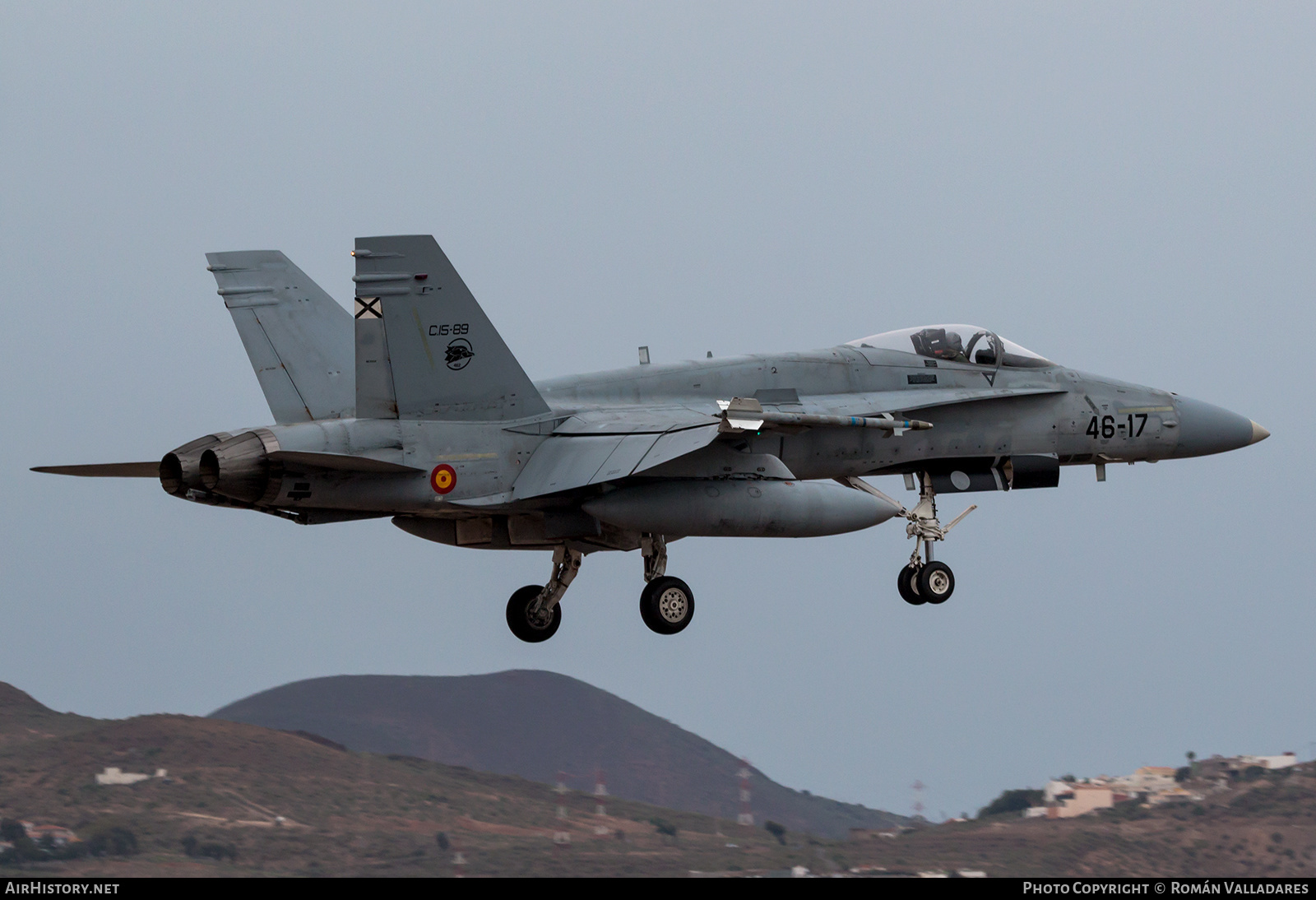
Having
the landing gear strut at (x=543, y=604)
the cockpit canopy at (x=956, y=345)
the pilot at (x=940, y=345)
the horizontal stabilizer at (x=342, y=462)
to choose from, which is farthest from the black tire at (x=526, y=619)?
the pilot at (x=940, y=345)

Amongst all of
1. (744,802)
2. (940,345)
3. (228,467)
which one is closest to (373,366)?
(228,467)

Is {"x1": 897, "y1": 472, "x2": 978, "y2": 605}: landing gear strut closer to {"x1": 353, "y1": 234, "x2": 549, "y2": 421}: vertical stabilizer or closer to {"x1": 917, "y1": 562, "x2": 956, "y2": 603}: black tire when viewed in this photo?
{"x1": 917, "y1": 562, "x2": 956, "y2": 603}: black tire

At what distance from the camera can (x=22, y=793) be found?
133 feet

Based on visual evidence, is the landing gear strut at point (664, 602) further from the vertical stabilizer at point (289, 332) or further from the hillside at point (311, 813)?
the hillside at point (311, 813)

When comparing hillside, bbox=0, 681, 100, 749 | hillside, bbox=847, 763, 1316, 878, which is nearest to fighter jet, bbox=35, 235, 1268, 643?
hillside, bbox=0, 681, 100, 749

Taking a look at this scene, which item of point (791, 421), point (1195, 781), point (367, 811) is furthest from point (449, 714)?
point (791, 421)

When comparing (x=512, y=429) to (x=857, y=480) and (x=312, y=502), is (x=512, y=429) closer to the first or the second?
(x=312, y=502)

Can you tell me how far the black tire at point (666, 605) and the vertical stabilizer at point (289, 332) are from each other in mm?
4494

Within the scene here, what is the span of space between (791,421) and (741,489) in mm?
1147

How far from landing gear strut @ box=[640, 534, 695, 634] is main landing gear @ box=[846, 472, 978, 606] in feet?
9.75

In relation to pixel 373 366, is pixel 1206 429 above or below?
above

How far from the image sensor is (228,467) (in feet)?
50.5

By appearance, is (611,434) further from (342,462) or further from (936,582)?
(936,582)

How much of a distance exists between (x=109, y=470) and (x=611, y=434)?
5876 mm
